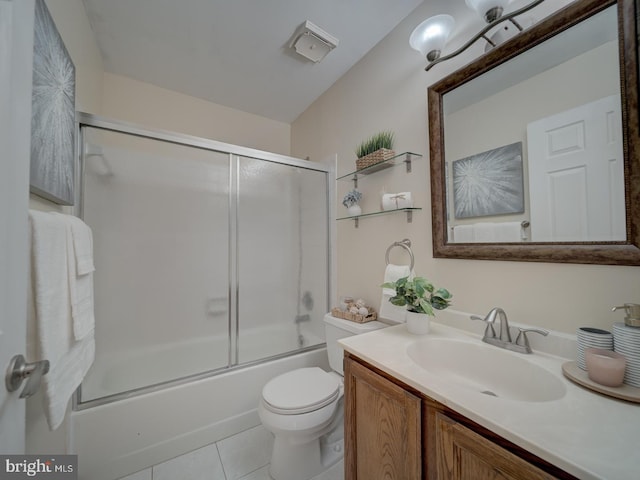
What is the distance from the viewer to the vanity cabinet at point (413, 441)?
1.67ft

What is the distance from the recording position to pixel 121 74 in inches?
72.5

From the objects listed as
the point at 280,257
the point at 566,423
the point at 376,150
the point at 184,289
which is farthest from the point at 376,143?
the point at 184,289

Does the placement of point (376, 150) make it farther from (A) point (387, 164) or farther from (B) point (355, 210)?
(B) point (355, 210)

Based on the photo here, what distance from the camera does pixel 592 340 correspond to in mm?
708

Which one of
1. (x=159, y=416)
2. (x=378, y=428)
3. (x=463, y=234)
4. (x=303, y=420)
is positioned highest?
(x=463, y=234)

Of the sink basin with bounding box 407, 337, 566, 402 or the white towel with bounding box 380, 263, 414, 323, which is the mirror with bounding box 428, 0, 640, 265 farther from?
the sink basin with bounding box 407, 337, 566, 402

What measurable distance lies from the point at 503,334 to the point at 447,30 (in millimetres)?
1342

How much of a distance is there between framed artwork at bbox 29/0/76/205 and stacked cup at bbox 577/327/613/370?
1.76m

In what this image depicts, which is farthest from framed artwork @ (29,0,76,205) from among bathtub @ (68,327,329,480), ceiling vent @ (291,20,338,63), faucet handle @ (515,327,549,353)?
faucet handle @ (515,327,549,353)

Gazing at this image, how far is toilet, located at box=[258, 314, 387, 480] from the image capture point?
1.12 m

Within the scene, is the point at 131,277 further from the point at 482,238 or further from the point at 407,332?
the point at 482,238

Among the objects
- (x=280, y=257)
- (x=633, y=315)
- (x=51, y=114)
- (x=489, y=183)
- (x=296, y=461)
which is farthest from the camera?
(x=280, y=257)

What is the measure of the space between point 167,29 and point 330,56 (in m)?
1.04

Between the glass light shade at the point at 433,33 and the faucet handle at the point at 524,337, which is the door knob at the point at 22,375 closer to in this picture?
the faucet handle at the point at 524,337
